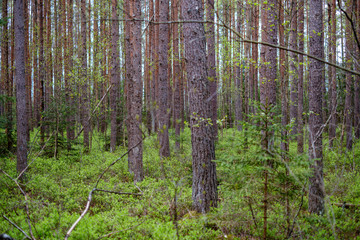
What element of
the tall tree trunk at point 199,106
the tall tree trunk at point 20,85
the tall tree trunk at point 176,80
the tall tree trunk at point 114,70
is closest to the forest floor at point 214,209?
the tall tree trunk at point 199,106

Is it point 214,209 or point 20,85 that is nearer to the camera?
point 214,209

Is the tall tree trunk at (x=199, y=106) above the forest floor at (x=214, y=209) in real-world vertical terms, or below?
above

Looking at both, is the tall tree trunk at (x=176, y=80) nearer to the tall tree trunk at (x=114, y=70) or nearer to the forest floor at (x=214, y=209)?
the tall tree trunk at (x=114, y=70)

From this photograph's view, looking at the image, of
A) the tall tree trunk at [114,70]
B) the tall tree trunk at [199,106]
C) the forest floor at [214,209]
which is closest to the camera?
the forest floor at [214,209]

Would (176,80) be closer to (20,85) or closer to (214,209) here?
(20,85)

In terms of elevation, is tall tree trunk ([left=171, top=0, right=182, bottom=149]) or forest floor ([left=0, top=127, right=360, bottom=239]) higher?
tall tree trunk ([left=171, top=0, right=182, bottom=149])

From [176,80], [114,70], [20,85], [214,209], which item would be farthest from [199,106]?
[176,80]

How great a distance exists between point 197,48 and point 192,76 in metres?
0.56

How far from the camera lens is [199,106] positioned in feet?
15.8

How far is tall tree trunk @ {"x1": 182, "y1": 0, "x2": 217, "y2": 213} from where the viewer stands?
4.78 meters

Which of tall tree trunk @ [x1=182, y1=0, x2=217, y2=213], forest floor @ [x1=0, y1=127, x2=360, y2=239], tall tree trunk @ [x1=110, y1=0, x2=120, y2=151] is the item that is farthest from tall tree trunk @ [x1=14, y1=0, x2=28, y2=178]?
tall tree trunk @ [x1=182, y1=0, x2=217, y2=213]

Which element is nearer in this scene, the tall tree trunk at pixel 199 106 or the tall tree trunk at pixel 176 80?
the tall tree trunk at pixel 199 106

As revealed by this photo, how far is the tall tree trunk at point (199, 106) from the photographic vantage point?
478 centimetres

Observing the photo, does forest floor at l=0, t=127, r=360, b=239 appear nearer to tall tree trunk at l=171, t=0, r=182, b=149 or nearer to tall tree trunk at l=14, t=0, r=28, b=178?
tall tree trunk at l=14, t=0, r=28, b=178
